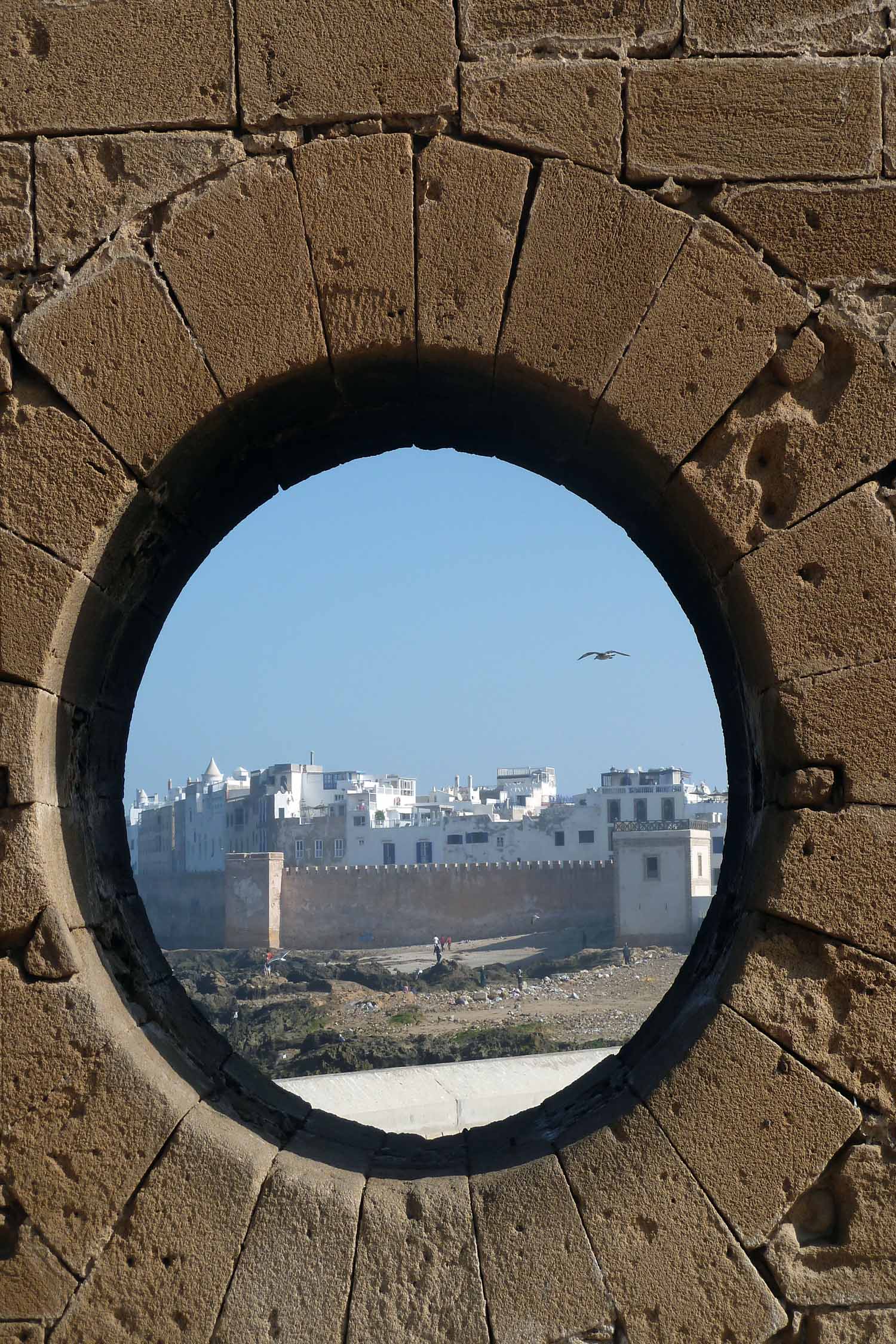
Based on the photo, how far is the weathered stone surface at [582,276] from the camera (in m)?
3.31

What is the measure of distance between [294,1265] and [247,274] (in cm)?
276

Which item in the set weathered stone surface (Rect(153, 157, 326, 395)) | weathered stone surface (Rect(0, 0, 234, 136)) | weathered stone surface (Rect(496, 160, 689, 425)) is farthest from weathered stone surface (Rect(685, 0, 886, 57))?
weathered stone surface (Rect(0, 0, 234, 136))

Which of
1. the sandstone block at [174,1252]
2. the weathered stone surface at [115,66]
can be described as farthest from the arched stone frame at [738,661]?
the weathered stone surface at [115,66]

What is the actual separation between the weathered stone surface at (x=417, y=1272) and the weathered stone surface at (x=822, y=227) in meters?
2.82

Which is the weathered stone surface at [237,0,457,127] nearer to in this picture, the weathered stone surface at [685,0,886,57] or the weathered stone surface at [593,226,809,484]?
the weathered stone surface at [685,0,886,57]

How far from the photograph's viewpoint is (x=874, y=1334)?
3084 mm

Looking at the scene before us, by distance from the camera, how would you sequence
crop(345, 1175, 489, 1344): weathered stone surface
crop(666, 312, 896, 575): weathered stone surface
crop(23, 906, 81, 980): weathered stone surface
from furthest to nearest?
crop(666, 312, 896, 575): weathered stone surface, crop(23, 906, 81, 980): weathered stone surface, crop(345, 1175, 489, 1344): weathered stone surface

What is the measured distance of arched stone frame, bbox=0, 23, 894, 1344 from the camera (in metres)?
3.07

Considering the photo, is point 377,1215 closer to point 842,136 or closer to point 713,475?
point 713,475

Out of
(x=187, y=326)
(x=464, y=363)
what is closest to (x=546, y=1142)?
(x=464, y=363)

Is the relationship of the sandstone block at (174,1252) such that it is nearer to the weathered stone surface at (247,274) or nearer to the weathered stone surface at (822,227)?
the weathered stone surface at (247,274)

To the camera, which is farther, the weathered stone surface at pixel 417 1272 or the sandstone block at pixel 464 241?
the sandstone block at pixel 464 241

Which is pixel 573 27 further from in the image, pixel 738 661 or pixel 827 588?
pixel 738 661

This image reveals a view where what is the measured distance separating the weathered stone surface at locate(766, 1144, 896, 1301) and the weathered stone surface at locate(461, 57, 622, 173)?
9.55ft
